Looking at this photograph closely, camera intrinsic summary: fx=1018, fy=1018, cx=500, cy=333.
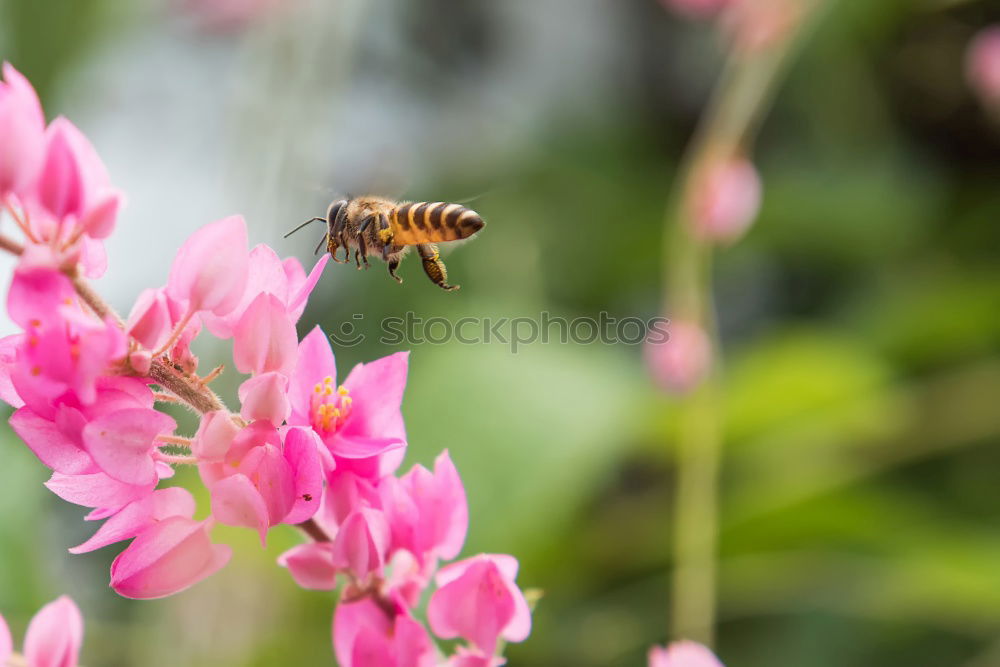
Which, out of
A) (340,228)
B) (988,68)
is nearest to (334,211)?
(340,228)

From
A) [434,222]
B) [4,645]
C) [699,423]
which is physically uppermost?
[699,423]

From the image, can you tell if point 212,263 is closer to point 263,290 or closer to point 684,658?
point 263,290

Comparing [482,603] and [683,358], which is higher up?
[683,358]

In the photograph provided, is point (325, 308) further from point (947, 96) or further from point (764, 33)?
point (947, 96)

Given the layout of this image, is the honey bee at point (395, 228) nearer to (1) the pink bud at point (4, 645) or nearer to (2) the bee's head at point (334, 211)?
(2) the bee's head at point (334, 211)

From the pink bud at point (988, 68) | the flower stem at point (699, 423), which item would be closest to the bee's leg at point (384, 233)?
the flower stem at point (699, 423)

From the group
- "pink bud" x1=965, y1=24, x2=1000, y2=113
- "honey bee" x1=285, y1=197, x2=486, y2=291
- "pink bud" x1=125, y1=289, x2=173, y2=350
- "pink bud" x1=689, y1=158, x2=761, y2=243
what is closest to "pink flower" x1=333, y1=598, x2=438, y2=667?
"pink bud" x1=125, y1=289, x2=173, y2=350
